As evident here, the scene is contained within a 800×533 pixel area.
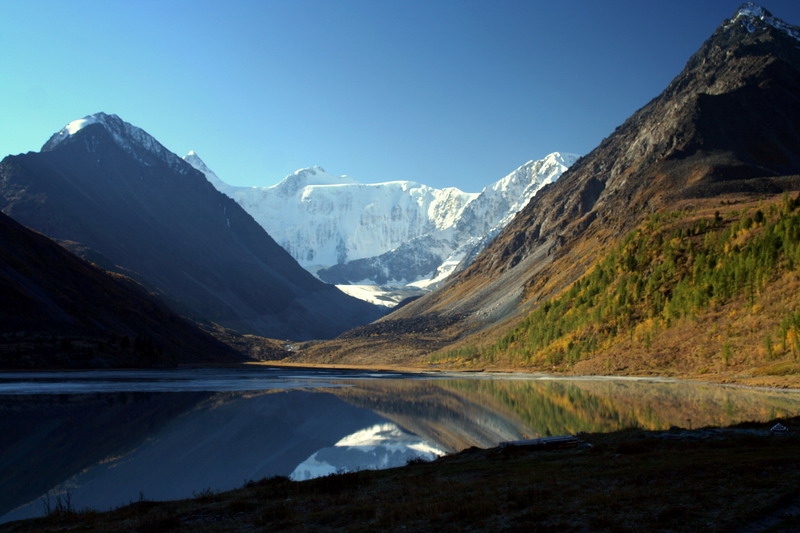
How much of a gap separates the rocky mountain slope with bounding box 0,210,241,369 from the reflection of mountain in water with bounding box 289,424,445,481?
3746 inches

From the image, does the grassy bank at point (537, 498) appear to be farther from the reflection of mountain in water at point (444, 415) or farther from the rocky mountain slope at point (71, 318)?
the rocky mountain slope at point (71, 318)

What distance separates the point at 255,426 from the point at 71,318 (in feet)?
352

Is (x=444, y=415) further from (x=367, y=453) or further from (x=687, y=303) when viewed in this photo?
(x=687, y=303)

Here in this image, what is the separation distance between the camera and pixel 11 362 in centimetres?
10994

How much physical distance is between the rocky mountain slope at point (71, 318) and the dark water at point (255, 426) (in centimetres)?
4962

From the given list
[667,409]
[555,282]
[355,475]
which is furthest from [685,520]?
[555,282]

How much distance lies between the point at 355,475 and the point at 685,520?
1456 cm

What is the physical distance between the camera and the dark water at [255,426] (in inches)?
1094

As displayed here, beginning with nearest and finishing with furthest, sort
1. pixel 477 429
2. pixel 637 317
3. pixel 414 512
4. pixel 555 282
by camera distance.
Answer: pixel 414 512 → pixel 477 429 → pixel 637 317 → pixel 555 282

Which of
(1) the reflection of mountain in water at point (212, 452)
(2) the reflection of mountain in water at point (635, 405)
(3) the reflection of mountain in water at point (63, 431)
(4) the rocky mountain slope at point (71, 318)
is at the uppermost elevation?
(4) the rocky mountain slope at point (71, 318)

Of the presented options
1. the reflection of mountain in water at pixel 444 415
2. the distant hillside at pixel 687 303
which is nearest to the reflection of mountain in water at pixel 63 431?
the reflection of mountain in water at pixel 444 415

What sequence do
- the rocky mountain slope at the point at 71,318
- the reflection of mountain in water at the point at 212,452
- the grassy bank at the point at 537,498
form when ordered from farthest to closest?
1. the rocky mountain slope at the point at 71,318
2. the reflection of mountain in water at the point at 212,452
3. the grassy bank at the point at 537,498

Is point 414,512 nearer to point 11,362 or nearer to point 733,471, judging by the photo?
point 733,471

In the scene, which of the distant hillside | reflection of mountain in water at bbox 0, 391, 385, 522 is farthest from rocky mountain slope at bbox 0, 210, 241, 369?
the distant hillside
